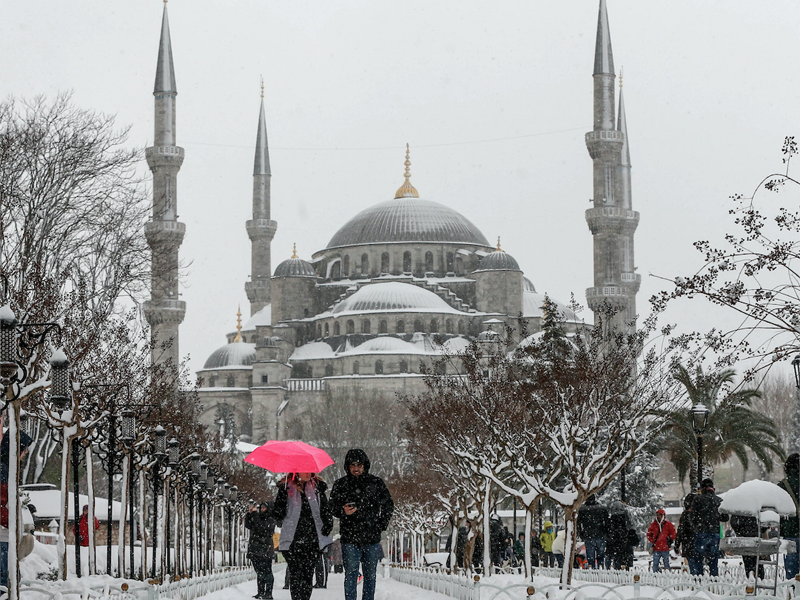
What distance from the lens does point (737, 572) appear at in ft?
54.6

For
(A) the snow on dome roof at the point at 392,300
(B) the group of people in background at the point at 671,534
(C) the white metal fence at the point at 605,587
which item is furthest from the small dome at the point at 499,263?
(C) the white metal fence at the point at 605,587

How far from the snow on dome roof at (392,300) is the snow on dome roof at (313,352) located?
7.42 ft

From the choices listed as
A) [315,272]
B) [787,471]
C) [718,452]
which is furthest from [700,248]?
[315,272]


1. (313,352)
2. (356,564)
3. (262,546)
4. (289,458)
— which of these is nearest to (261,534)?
(262,546)

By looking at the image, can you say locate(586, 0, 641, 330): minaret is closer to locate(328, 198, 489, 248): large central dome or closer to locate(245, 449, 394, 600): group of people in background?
locate(328, 198, 489, 248): large central dome

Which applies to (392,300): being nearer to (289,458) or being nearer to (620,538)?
(620,538)

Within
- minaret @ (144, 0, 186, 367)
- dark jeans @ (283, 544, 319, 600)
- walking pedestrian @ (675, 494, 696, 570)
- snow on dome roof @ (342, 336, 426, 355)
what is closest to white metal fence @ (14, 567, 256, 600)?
dark jeans @ (283, 544, 319, 600)

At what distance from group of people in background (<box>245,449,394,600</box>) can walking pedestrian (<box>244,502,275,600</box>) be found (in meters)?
3.71

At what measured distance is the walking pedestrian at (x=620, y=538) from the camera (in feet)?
58.0

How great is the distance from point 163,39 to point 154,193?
777cm

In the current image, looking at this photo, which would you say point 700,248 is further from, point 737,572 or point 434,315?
point 434,315

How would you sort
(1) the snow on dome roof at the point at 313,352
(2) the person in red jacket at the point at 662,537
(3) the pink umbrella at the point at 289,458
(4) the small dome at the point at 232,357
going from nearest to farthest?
(3) the pink umbrella at the point at 289,458
(2) the person in red jacket at the point at 662,537
(1) the snow on dome roof at the point at 313,352
(4) the small dome at the point at 232,357

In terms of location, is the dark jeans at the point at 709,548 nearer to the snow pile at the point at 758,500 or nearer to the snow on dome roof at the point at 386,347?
the snow pile at the point at 758,500

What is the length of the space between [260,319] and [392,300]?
11680 millimetres
